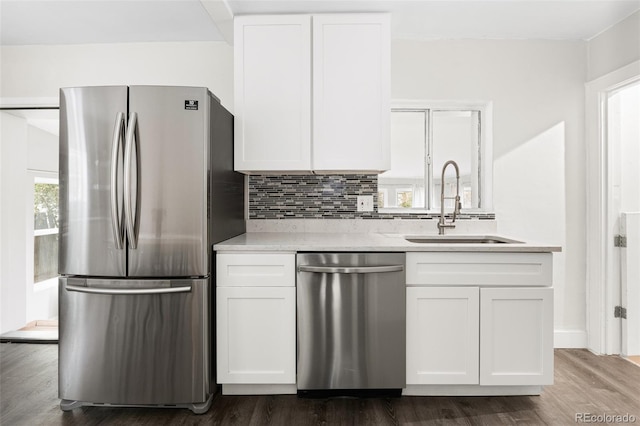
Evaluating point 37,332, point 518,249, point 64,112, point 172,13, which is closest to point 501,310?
point 518,249

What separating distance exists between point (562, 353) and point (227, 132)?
2830 mm

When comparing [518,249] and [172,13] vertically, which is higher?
[172,13]

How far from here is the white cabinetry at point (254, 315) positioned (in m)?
2.13

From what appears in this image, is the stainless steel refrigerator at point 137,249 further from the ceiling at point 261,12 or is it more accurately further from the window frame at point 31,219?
the window frame at point 31,219

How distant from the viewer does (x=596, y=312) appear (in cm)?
287

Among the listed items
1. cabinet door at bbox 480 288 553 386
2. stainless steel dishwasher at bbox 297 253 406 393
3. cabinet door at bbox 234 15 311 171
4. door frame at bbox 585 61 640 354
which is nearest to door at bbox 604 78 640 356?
door frame at bbox 585 61 640 354

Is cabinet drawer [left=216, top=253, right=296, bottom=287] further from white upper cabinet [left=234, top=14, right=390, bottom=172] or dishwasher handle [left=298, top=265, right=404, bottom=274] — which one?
white upper cabinet [left=234, top=14, right=390, bottom=172]

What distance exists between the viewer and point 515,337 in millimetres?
2117

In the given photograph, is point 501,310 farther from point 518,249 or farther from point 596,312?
point 596,312

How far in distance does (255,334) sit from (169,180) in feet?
3.09

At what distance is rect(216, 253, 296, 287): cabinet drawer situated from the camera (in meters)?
2.13

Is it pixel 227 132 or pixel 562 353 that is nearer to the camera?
pixel 227 132

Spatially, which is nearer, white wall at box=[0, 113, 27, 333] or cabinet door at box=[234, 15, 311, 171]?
cabinet door at box=[234, 15, 311, 171]

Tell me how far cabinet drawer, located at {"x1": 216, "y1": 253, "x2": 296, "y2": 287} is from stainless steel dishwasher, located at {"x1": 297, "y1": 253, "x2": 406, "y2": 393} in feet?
0.21
